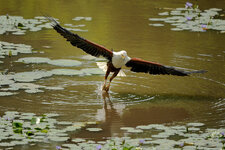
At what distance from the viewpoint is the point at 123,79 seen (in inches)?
418

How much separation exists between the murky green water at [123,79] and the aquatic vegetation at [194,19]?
0.22 meters

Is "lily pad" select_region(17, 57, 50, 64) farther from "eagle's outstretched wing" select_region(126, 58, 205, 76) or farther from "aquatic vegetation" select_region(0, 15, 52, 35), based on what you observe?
"aquatic vegetation" select_region(0, 15, 52, 35)

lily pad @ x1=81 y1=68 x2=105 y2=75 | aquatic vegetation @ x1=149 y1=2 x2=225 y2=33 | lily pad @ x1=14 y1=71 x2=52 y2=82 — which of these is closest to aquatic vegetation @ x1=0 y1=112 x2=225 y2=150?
lily pad @ x1=14 y1=71 x2=52 y2=82

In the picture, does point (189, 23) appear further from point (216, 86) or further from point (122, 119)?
point (122, 119)

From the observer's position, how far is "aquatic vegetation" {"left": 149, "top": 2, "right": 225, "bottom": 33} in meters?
14.9

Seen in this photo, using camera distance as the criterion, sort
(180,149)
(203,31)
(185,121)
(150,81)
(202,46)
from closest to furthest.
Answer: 1. (180,149)
2. (185,121)
3. (150,81)
4. (202,46)
5. (203,31)

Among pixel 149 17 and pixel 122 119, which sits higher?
pixel 149 17

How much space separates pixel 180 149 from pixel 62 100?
8.46 feet

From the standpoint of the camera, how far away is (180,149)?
23.1 ft

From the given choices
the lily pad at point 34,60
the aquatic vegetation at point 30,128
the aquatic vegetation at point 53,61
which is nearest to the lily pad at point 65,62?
the aquatic vegetation at point 53,61

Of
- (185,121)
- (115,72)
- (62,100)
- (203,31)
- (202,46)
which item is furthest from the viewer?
(203,31)

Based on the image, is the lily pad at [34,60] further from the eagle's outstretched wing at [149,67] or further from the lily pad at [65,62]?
the eagle's outstretched wing at [149,67]

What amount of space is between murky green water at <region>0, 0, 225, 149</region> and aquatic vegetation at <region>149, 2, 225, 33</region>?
22 centimetres

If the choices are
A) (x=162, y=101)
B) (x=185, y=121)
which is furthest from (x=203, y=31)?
(x=185, y=121)
